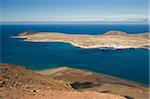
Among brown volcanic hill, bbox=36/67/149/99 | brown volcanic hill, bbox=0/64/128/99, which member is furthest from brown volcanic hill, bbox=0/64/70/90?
brown volcanic hill, bbox=36/67/149/99

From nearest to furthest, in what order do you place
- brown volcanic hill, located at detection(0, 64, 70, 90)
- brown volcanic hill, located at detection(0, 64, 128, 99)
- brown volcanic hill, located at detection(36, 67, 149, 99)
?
brown volcanic hill, located at detection(0, 64, 128, 99) < brown volcanic hill, located at detection(0, 64, 70, 90) < brown volcanic hill, located at detection(36, 67, 149, 99)

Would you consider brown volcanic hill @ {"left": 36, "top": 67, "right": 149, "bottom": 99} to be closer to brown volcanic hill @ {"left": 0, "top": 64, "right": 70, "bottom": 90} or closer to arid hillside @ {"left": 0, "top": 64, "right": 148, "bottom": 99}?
arid hillside @ {"left": 0, "top": 64, "right": 148, "bottom": 99}

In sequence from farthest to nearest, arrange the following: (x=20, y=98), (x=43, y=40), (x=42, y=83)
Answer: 1. (x=43, y=40)
2. (x=42, y=83)
3. (x=20, y=98)

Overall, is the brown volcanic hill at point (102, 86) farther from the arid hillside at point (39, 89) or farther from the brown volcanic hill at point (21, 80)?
the brown volcanic hill at point (21, 80)

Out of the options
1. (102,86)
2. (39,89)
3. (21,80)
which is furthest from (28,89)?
(102,86)

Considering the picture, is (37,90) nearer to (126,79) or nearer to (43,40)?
(126,79)

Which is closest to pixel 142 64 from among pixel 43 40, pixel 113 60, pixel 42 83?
pixel 113 60

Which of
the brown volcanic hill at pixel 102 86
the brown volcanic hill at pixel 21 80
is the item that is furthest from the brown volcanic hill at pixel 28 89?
the brown volcanic hill at pixel 102 86

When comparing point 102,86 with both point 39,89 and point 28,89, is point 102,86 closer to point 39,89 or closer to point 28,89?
point 39,89
